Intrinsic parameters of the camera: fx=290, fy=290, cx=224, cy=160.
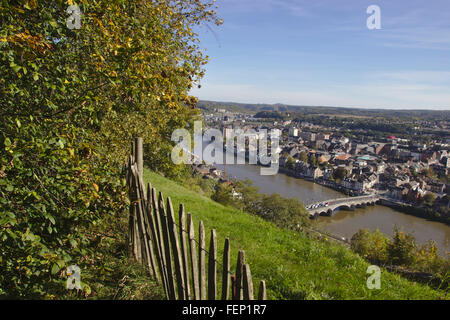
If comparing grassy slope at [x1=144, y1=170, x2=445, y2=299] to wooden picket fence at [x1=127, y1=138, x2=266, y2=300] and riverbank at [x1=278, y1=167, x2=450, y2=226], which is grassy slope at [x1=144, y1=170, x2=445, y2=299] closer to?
wooden picket fence at [x1=127, y1=138, x2=266, y2=300]

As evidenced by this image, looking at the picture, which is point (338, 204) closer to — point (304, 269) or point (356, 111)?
point (304, 269)

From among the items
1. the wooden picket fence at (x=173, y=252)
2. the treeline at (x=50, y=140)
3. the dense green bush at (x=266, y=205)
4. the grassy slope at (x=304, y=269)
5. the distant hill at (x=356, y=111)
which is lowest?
the dense green bush at (x=266, y=205)

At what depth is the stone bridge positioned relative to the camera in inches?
1151

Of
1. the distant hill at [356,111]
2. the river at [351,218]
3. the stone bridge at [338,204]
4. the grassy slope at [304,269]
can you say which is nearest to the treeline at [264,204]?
the river at [351,218]

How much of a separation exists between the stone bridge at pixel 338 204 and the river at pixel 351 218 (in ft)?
2.44

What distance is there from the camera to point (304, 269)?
297cm

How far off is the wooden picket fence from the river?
63.6 ft

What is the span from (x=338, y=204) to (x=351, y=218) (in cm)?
218

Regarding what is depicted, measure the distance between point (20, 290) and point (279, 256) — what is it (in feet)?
8.21

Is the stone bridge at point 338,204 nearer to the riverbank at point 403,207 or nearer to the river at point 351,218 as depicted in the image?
the river at point 351,218

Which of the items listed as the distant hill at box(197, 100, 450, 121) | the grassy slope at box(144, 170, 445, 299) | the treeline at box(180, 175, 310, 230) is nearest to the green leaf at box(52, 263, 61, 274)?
the grassy slope at box(144, 170, 445, 299)

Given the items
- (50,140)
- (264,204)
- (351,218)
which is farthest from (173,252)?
(351,218)

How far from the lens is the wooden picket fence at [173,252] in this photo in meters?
1.65

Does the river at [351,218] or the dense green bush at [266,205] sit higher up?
the dense green bush at [266,205]
